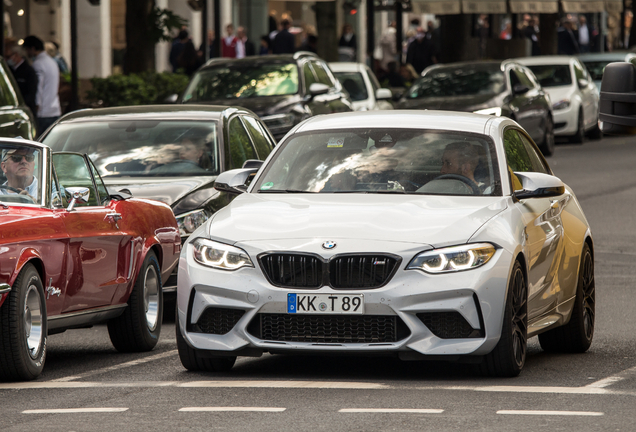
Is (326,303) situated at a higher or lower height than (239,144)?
lower

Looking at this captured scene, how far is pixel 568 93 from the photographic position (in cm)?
2998

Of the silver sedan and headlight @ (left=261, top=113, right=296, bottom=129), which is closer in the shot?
the silver sedan

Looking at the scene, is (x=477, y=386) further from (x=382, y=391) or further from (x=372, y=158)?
(x=372, y=158)

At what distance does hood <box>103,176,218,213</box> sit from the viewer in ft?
37.3

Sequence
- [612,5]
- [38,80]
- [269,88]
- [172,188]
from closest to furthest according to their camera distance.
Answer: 1. [172,188]
2. [269,88]
3. [38,80]
4. [612,5]

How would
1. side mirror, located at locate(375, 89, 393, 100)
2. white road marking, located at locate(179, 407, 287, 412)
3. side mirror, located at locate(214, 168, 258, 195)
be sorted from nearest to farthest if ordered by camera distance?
white road marking, located at locate(179, 407, 287, 412)
side mirror, located at locate(214, 168, 258, 195)
side mirror, located at locate(375, 89, 393, 100)

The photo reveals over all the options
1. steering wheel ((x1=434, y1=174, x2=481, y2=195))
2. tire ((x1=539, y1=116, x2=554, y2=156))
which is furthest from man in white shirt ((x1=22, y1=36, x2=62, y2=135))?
steering wheel ((x1=434, y1=174, x2=481, y2=195))

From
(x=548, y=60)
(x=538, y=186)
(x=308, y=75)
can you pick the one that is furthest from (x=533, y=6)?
(x=538, y=186)

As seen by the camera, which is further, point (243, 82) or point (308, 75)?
point (308, 75)

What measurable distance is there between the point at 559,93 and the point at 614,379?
73.4 feet

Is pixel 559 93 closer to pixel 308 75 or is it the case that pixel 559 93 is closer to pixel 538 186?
pixel 308 75

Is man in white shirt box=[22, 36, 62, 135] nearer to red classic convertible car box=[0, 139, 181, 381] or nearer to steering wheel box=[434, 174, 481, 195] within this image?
red classic convertible car box=[0, 139, 181, 381]

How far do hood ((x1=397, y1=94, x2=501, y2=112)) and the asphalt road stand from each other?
46.2 ft

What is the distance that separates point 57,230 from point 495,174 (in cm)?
257
